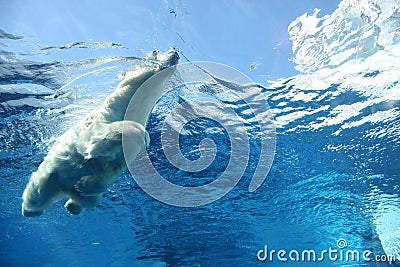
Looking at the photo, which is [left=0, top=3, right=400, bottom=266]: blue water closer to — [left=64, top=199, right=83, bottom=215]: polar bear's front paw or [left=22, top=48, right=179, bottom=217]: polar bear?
[left=22, top=48, right=179, bottom=217]: polar bear

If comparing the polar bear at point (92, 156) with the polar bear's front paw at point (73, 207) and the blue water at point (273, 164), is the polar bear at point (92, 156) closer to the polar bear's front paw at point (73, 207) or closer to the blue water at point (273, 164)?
the polar bear's front paw at point (73, 207)

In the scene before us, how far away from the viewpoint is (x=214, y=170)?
50.5 feet

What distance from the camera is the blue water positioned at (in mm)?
8914

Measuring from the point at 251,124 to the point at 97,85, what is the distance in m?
6.19

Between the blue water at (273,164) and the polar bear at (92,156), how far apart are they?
2951 mm

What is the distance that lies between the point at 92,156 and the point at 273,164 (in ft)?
42.0

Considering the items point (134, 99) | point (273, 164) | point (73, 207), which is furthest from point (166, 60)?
point (273, 164)

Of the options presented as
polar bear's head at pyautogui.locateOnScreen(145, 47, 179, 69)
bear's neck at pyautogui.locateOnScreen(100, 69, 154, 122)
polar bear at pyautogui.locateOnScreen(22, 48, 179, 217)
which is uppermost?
polar bear's head at pyautogui.locateOnScreen(145, 47, 179, 69)

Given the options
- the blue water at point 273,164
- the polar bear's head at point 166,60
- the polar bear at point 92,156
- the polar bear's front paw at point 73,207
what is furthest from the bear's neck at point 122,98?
the blue water at point 273,164

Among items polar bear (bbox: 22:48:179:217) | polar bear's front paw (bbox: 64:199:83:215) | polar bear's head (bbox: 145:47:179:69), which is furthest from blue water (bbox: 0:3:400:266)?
polar bear's front paw (bbox: 64:199:83:215)

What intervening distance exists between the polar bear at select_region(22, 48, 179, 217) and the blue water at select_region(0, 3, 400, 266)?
9.68 feet

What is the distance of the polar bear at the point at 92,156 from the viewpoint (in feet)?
11.2

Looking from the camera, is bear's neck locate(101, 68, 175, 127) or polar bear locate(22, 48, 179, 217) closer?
polar bear locate(22, 48, 179, 217)

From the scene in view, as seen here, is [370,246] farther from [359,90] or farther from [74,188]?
[74,188]
